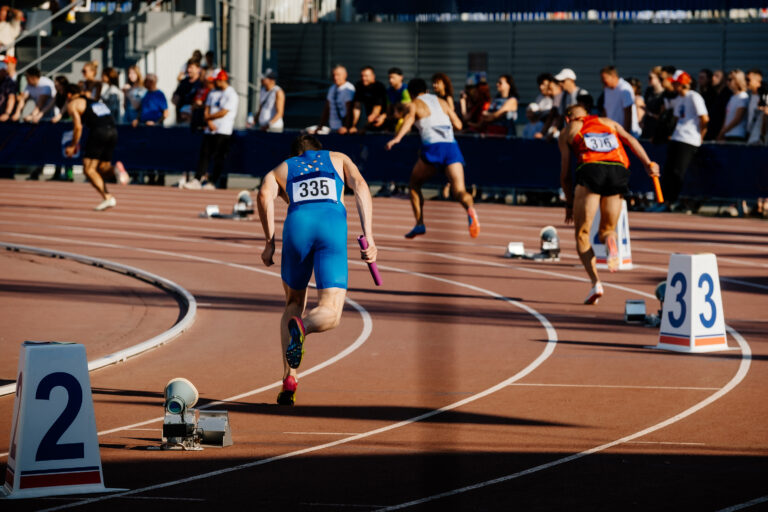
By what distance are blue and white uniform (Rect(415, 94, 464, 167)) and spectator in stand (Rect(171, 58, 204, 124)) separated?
10.5 m

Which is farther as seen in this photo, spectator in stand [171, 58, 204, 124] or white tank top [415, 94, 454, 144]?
spectator in stand [171, 58, 204, 124]

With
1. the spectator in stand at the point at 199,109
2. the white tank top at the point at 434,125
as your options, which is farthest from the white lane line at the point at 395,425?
the spectator in stand at the point at 199,109

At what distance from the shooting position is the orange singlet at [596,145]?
1420cm

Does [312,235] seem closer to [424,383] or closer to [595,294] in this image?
[424,383]

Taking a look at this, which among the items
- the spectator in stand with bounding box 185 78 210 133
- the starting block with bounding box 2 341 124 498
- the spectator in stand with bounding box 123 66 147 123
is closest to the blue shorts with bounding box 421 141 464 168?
the spectator in stand with bounding box 185 78 210 133

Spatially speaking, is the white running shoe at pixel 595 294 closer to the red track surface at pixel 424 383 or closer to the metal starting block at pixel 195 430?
the red track surface at pixel 424 383

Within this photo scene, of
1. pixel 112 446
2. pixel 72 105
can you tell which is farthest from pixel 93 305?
pixel 72 105

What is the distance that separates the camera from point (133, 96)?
29.6 metres

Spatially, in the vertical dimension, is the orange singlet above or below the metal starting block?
above

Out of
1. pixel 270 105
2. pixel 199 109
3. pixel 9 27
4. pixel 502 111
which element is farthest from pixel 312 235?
pixel 9 27

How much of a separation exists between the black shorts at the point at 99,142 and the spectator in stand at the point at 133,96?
6.65 meters

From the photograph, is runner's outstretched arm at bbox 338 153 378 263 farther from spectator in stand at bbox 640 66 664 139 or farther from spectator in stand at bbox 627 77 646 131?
spectator in stand at bbox 627 77 646 131

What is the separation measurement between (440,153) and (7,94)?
46.3 ft

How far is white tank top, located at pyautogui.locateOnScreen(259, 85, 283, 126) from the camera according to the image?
27.6 metres
